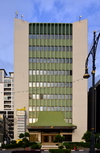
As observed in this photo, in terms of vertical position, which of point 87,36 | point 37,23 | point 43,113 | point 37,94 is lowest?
point 43,113

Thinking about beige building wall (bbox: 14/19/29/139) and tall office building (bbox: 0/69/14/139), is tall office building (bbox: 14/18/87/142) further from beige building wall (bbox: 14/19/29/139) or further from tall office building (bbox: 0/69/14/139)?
tall office building (bbox: 0/69/14/139)

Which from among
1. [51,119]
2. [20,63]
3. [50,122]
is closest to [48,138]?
[50,122]

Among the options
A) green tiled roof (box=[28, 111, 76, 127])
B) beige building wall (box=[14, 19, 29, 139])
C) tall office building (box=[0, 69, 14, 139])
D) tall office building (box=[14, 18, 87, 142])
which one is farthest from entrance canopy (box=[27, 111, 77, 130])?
tall office building (box=[0, 69, 14, 139])

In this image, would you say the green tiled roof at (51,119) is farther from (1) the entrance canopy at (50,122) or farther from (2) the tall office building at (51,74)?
(2) the tall office building at (51,74)

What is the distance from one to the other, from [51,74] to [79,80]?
27.0ft

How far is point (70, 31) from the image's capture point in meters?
63.5

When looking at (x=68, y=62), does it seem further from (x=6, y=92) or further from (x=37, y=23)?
(x=6, y=92)

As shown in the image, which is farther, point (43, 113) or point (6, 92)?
point (6, 92)

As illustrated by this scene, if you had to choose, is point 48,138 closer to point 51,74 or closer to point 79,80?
point 51,74

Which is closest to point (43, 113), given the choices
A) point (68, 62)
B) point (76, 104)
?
point (76, 104)

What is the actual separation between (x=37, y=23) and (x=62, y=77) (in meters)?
17.5

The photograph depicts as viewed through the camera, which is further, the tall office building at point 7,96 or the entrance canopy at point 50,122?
the tall office building at point 7,96

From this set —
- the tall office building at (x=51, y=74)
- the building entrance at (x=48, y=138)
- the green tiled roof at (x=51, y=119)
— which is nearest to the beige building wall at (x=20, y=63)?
the tall office building at (x=51, y=74)

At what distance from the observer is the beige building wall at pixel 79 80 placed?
2389 inches
